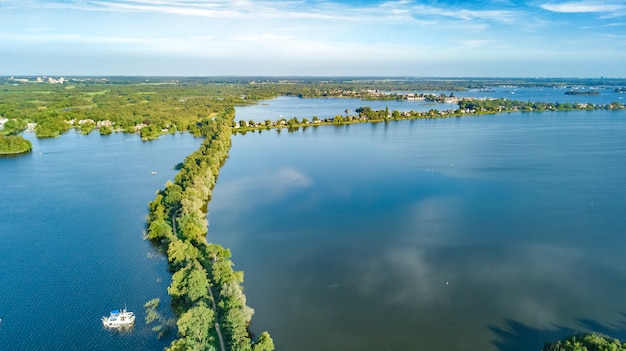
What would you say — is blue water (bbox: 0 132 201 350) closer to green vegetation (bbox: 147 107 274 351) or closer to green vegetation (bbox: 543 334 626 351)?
green vegetation (bbox: 147 107 274 351)

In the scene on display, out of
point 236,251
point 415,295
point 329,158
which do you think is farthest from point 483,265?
point 329,158

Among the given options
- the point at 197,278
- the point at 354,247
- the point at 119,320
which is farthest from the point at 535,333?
the point at 119,320

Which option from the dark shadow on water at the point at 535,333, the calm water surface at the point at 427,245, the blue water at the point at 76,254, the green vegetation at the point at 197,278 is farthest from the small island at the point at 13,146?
the dark shadow on water at the point at 535,333

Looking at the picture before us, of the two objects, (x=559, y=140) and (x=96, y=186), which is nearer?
(x=96, y=186)

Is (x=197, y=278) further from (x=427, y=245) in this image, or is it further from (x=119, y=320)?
(x=427, y=245)

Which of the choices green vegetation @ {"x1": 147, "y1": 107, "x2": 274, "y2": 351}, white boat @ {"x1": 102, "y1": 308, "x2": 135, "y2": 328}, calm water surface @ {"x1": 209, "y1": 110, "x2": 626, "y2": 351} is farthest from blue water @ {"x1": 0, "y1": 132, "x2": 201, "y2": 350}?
calm water surface @ {"x1": 209, "y1": 110, "x2": 626, "y2": 351}

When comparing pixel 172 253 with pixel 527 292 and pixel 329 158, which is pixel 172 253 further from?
pixel 329 158
